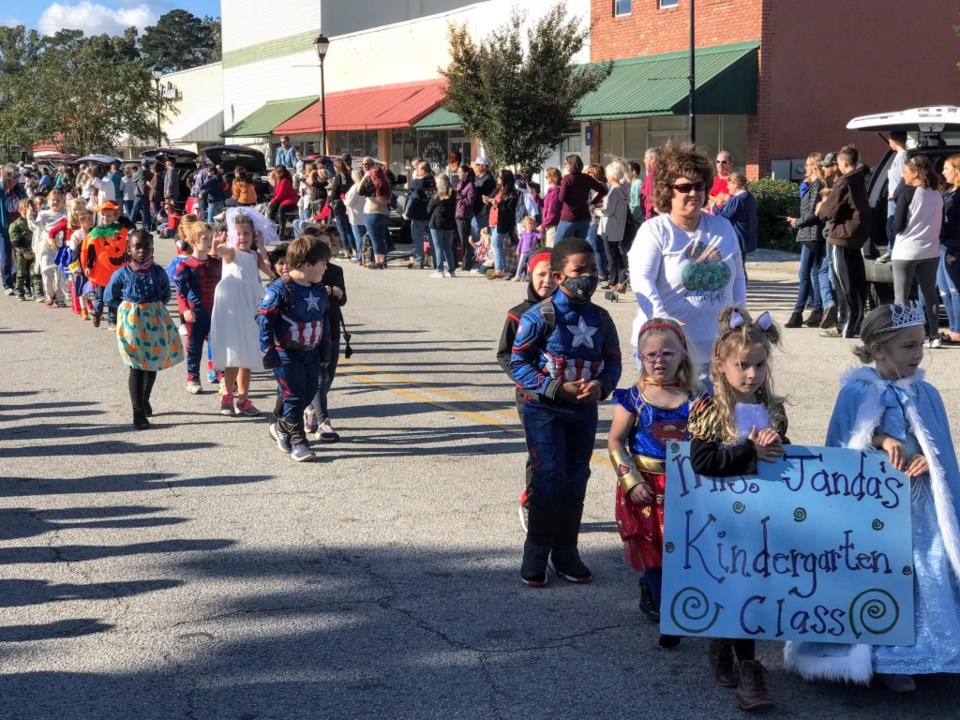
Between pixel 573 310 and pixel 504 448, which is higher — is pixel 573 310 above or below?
above

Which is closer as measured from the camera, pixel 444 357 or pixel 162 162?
Answer: pixel 444 357

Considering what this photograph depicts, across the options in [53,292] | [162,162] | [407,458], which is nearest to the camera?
[407,458]

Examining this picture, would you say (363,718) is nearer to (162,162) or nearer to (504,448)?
(504,448)

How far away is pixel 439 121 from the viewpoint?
111 ft

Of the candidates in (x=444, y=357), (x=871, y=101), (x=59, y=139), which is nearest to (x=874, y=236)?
(x=444, y=357)

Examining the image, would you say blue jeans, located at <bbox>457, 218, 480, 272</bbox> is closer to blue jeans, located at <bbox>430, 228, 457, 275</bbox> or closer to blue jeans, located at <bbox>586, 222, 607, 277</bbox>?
blue jeans, located at <bbox>430, 228, 457, 275</bbox>

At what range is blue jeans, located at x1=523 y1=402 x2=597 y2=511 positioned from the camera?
5363 millimetres

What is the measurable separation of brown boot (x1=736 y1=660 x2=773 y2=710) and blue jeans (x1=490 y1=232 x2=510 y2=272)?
14747 mm

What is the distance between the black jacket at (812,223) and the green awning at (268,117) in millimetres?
35405

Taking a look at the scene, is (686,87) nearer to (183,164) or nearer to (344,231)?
(344,231)

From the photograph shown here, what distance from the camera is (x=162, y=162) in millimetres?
32219

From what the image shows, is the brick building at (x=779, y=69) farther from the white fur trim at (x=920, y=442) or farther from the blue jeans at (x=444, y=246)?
the white fur trim at (x=920, y=442)

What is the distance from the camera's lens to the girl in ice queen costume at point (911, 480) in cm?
421

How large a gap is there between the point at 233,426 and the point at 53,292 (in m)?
9.06
